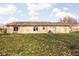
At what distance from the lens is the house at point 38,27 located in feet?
8.46

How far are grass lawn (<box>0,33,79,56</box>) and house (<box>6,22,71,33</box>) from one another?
5 cm

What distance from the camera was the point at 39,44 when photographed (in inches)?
102

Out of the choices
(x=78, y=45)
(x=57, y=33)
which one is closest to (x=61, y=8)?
(x=57, y=33)

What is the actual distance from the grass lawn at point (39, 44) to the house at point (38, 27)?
0.05 meters

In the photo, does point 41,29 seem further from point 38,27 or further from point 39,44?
point 39,44

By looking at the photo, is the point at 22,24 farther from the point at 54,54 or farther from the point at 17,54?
the point at 54,54

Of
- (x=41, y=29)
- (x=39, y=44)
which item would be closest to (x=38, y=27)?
(x=41, y=29)

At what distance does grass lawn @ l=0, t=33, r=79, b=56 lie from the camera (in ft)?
8.45

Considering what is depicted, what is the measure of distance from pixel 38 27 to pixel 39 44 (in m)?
0.20

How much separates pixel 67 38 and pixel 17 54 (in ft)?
2.04

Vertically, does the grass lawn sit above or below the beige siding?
below

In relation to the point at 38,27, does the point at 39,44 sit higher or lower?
lower

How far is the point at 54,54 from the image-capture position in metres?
2.58

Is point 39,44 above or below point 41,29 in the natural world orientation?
below
